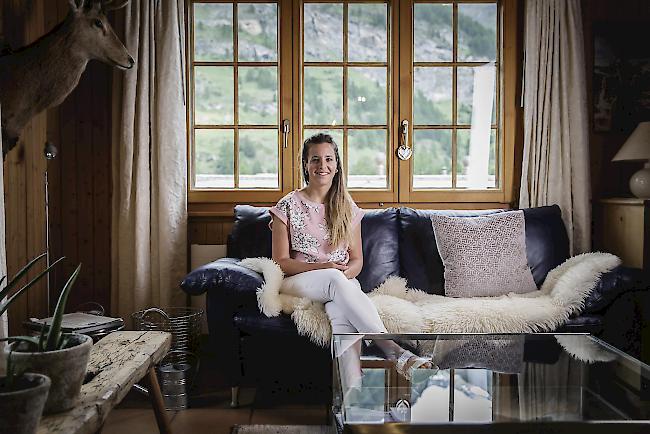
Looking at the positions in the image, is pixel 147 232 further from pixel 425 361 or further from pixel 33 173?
pixel 425 361

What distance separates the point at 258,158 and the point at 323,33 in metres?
0.86

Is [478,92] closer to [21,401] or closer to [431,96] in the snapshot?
[431,96]

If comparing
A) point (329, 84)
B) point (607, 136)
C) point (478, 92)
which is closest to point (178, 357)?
point (329, 84)

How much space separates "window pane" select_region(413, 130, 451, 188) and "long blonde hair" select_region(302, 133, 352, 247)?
90cm

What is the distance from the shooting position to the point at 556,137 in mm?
3891

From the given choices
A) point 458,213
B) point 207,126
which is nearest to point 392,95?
point 458,213

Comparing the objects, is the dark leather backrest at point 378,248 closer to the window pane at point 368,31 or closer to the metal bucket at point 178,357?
the metal bucket at point 178,357

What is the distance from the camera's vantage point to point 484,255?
3.45 metres

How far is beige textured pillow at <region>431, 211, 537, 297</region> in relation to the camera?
3.42 m

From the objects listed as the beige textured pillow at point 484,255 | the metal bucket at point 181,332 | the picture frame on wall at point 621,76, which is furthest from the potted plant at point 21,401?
the picture frame on wall at point 621,76

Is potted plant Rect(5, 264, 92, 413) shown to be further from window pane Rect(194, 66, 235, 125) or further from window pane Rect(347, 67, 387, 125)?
window pane Rect(347, 67, 387, 125)

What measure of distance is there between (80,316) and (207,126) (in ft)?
5.05

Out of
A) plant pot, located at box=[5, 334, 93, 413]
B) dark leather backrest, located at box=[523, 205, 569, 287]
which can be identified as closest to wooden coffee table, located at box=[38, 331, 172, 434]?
plant pot, located at box=[5, 334, 93, 413]

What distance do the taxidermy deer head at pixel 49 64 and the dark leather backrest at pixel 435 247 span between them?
5.94 ft
